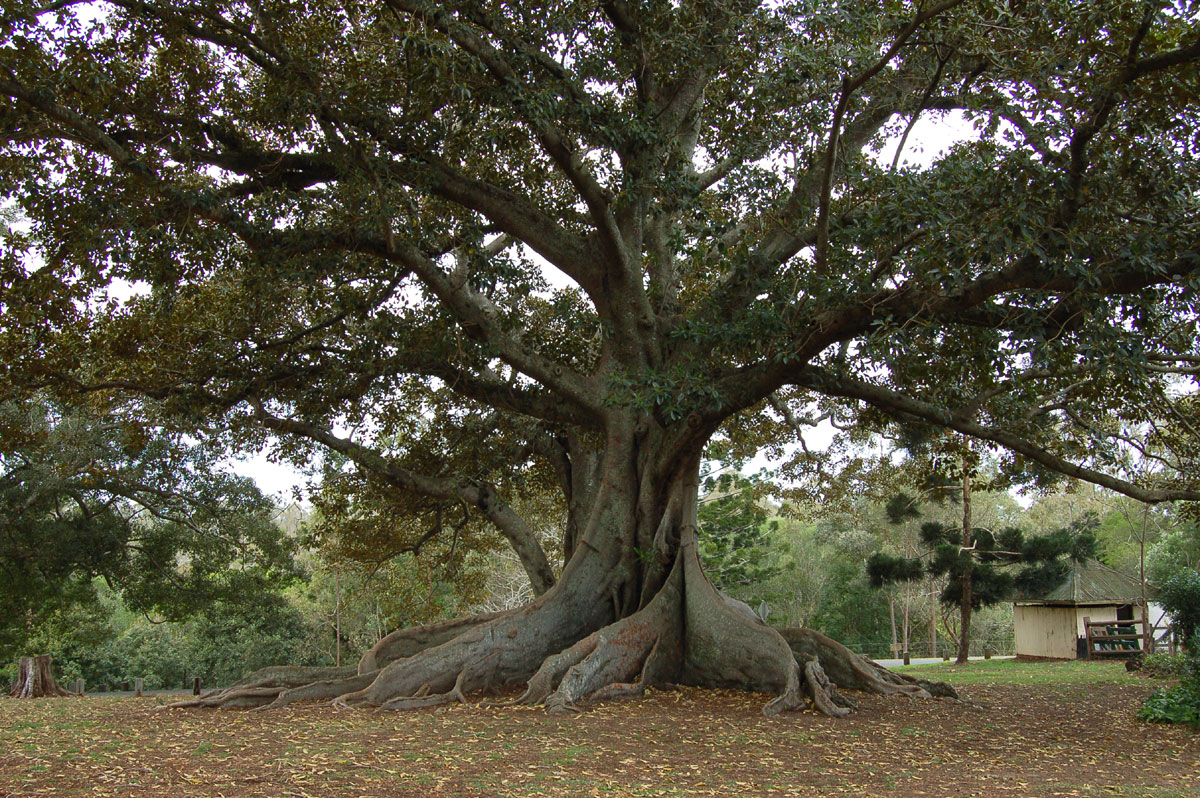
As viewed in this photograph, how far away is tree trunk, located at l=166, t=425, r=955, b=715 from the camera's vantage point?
887 cm

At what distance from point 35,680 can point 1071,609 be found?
75.7 feet

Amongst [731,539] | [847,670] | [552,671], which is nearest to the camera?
[552,671]

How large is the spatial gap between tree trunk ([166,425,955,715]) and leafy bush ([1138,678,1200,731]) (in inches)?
89.5

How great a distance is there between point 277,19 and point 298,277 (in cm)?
261

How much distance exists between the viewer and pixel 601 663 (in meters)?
8.93

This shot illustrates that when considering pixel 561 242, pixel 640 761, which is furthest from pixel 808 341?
pixel 640 761

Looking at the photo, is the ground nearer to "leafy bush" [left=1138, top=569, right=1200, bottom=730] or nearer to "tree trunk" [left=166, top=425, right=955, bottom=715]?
"leafy bush" [left=1138, top=569, right=1200, bottom=730]

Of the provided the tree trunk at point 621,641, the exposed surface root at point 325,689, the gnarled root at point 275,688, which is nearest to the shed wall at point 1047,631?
the tree trunk at point 621,641

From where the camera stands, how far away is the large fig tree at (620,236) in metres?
6.86

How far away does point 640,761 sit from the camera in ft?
19.7

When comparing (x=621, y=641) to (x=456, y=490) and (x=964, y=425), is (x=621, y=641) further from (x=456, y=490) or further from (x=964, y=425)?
(x=964, y=425)

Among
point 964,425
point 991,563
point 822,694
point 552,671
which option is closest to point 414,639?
point 552,671

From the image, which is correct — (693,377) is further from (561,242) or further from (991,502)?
(991,502)

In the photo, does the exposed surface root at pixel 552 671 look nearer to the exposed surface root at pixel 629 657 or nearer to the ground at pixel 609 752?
the exposed surface root at pixel 629 657
